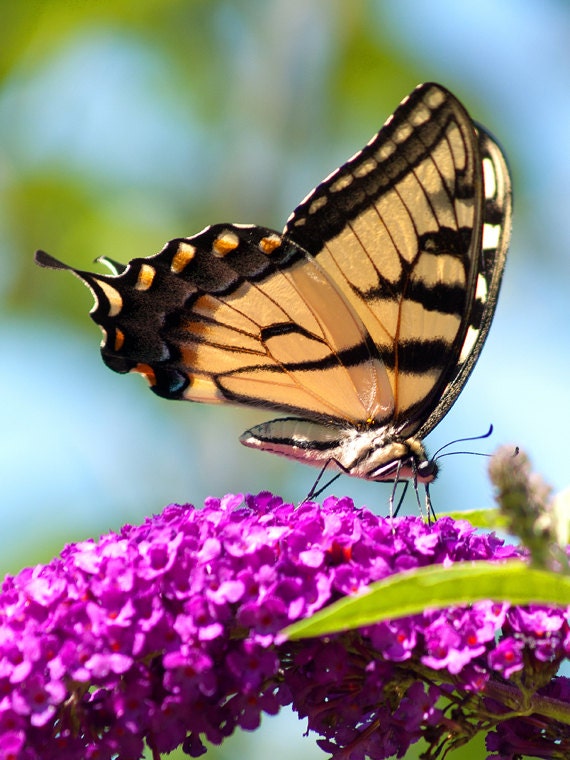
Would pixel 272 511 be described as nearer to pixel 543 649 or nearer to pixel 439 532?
pixel 439 532

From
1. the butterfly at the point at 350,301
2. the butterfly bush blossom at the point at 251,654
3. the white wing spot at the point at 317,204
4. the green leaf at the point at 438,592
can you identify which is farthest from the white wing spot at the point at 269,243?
the green leaf at the point at 438,592

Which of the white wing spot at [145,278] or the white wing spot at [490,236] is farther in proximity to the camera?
the white wing spot at [145,278]

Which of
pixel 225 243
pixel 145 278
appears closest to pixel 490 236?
pixel 225 243

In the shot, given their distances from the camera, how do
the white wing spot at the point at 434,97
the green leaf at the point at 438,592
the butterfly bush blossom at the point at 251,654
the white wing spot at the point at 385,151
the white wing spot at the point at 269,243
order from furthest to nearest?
the white wing spot at the point at 269,243
the white wing spot at the point at 385,151
the white wing spot at the point at 434,97
the butterfly bush blossom at the point at 251,654
the green leaf at the point at 438,592

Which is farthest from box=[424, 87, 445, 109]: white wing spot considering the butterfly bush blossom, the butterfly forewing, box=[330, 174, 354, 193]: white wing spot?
the butterfly bush blossom

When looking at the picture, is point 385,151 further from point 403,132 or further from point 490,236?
point 490,236

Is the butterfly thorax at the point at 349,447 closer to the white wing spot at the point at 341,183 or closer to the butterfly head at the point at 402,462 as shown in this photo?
the butterfly head at the point at 402,462
